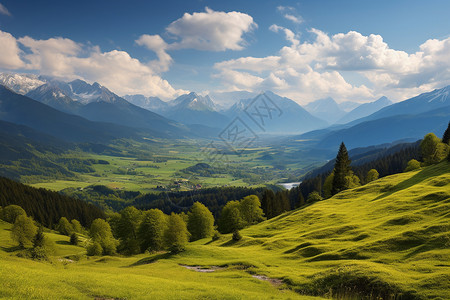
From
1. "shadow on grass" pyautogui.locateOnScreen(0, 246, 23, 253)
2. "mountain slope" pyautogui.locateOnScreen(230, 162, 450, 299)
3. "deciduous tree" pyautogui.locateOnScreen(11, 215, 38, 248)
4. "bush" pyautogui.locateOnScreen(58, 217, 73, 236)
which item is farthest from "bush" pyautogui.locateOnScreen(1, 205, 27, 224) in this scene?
"mountain slope" pyautogui.locateOnScreen(230, 162, 450, 299)

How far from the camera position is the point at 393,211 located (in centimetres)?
5009

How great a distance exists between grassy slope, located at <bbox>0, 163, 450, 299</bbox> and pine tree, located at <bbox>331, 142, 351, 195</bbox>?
39.1 m

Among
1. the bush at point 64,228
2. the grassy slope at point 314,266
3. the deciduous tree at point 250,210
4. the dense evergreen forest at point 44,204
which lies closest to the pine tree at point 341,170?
the deciduous tree at point 250,210

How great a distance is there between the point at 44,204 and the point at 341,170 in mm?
152634

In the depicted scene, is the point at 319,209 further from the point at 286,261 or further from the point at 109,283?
the point at 109,283

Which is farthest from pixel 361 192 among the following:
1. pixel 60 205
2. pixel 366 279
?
pixel 60 205

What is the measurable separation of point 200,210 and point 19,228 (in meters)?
55.6

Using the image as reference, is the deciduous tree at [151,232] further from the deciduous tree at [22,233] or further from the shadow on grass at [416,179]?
the shadow on grass at [416,179]

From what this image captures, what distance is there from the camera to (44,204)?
139 metres

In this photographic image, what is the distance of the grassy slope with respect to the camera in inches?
869

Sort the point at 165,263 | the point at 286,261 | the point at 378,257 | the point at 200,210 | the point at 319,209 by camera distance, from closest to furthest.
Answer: the point at 378,257 → the point at 286,261 → the point at 165,263 → the point at 319,209 → the point at 200,210

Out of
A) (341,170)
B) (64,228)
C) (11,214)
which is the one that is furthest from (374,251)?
(64,228)

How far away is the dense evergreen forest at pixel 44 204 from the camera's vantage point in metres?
129

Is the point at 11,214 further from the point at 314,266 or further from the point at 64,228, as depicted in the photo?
the point at 314,266
